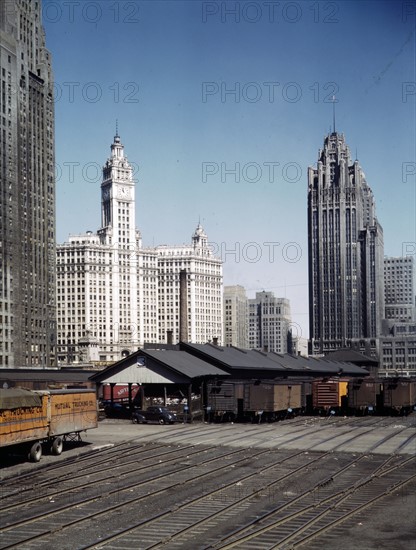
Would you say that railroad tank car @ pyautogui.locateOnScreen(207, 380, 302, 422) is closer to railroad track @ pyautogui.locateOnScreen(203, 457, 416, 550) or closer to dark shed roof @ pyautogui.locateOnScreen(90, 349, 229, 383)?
dark shed roof @ pyautogui.locateOnScreen(90, 349, 229, 383)

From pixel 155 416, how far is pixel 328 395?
1839cm

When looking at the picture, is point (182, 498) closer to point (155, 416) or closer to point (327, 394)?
point (155, 416)

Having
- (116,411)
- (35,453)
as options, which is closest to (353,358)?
(116,411)

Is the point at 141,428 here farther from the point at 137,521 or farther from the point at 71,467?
the point at 137,521

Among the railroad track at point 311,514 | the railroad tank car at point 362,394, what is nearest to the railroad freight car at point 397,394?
the railroad tank car at point 362,394

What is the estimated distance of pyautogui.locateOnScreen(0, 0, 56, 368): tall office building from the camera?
15062 centimetres

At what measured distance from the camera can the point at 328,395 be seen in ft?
244

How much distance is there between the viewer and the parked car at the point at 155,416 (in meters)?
64.2

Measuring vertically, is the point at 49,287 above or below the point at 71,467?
above

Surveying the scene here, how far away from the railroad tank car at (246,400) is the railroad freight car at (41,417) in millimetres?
20865

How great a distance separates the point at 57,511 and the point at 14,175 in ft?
437

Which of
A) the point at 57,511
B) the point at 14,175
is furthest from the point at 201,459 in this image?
the point at 14,175

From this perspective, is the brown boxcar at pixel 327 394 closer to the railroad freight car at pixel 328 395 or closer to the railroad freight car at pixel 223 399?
the railroad freight car at pixel 328 395

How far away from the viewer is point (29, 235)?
15962 centimetres
